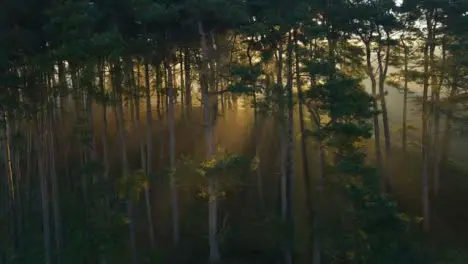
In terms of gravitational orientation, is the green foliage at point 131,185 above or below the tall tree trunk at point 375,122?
below

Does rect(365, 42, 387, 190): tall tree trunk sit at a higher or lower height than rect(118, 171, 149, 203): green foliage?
higher

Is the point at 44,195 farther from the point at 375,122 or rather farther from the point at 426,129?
the point at 426,129

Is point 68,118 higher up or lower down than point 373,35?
lower down

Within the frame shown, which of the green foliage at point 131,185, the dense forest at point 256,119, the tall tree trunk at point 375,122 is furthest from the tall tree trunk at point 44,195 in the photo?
the tall tree trunk at point 375,122

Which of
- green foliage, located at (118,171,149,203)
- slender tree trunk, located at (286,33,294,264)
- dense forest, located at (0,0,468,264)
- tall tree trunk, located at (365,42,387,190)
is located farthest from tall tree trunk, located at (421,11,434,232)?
green foliage, located at (118,171,149,203)

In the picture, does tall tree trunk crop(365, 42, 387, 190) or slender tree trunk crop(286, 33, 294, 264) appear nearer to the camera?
slender tree trunk crop(286, 33, 294, 264)

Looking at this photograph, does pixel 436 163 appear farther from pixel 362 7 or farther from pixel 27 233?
pixel 27 233

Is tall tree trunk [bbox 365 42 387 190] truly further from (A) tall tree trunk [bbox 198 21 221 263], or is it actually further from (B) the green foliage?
(B) the green foliage

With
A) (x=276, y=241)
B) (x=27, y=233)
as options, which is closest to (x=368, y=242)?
(x=276, y=241)

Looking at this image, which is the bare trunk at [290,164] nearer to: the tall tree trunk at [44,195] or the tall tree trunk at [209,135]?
the tall tree trunk at [209,135]
